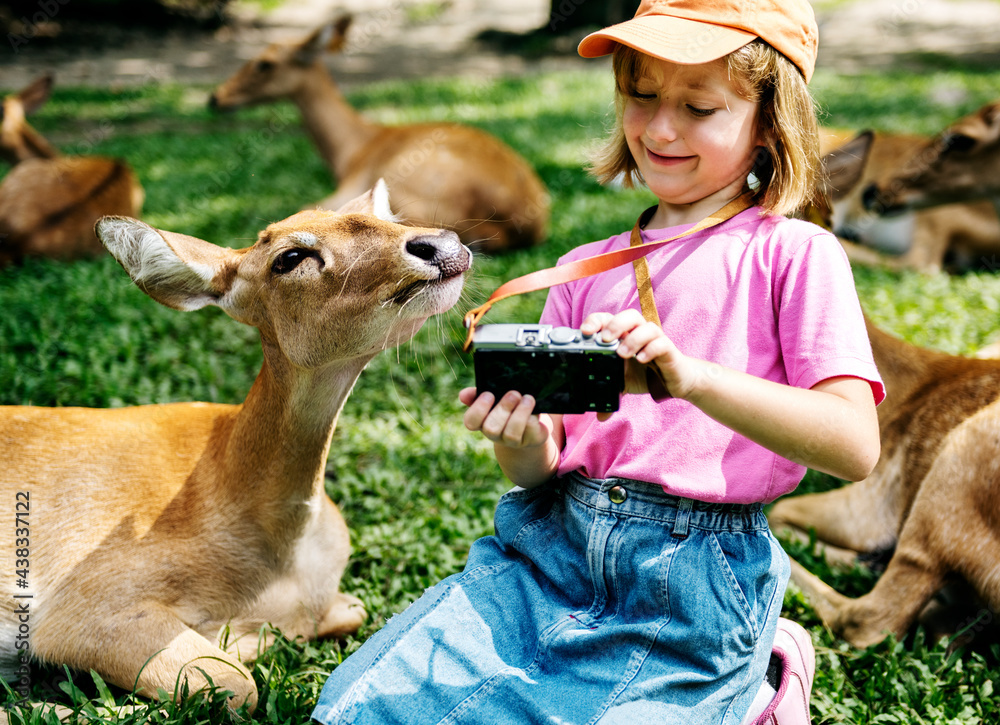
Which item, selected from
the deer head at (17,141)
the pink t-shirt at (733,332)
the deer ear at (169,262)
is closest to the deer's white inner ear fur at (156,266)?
the deer ear at (169,262)

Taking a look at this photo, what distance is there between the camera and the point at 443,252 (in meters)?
2.43

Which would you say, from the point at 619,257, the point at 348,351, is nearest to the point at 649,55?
the point at 619,257

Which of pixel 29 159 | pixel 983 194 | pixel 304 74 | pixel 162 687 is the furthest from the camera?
pixel 304 74

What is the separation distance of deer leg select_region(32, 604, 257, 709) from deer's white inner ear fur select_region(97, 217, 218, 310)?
0.96m

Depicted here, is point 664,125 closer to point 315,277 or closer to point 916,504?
point 315,277

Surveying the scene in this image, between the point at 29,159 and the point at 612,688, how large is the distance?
7761 millimetres

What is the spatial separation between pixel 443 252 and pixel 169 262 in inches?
34.6

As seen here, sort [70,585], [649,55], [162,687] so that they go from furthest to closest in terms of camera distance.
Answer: [70,585], [162,687], [649,55]

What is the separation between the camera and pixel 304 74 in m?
9.10

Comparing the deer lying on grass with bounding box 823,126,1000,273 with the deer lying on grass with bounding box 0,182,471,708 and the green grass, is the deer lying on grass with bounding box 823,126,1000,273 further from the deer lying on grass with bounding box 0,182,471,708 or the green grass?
the deer lying on grass with bounding box 0,182,471,708

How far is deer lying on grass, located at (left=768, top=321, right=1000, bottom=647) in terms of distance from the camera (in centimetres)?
305

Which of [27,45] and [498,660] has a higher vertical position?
[498,660]

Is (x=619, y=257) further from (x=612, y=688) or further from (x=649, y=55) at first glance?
(x=612, y=688)

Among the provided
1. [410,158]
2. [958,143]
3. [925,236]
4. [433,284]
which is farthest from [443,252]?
[925,236]
